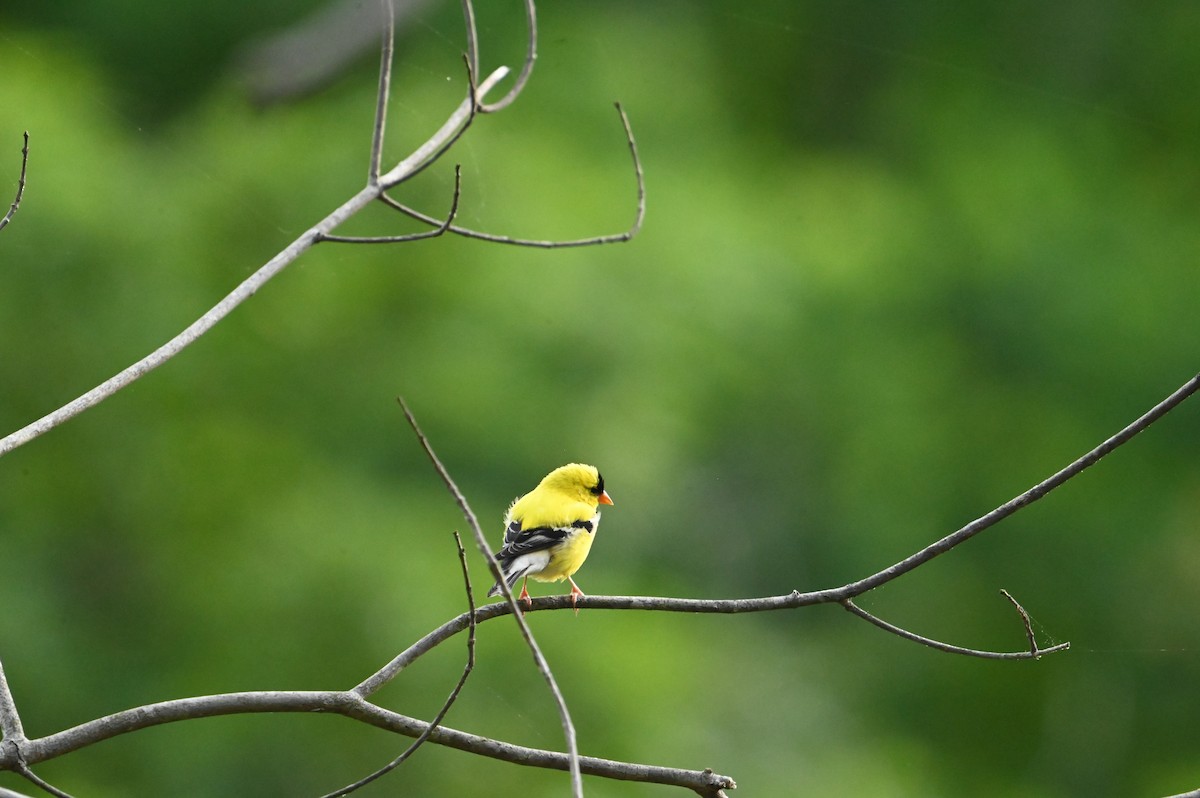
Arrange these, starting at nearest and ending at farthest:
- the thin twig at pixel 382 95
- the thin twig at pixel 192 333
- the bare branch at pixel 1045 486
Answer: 1. the bare branch at pixel 1045 486
2. the thin twig at pixel 192 333
3. the thin twig at pixel 382 95

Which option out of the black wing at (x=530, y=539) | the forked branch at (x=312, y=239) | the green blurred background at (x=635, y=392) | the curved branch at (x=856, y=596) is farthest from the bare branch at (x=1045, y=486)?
the green blurred background at (x=635, y=392)

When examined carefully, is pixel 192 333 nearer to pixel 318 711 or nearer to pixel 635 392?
pixel 318 711

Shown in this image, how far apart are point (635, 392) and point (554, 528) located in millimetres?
4754

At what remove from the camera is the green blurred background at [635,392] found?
7.55m

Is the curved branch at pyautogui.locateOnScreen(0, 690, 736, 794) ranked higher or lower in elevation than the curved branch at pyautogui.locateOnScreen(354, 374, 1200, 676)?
lower

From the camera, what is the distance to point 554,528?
13.3ft

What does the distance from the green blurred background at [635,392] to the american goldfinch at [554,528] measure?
2881 mm

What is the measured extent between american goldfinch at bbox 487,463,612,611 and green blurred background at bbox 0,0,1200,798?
2881mm

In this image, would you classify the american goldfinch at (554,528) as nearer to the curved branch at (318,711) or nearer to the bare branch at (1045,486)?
the curved branch at (318,711)

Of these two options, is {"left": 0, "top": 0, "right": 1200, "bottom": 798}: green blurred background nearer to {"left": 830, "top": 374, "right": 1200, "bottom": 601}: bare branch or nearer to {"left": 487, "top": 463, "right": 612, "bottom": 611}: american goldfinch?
{"left": 487, "top": 463, "right": 612, "bottom": 611}: american goldfinch

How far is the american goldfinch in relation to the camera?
3.94 m

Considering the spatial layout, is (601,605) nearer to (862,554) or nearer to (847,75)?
(862,554)

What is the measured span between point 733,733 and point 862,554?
6.96 feet

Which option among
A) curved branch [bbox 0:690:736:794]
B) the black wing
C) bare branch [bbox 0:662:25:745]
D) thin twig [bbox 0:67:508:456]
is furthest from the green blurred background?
thin twig [bbox 0:67:508:456]
